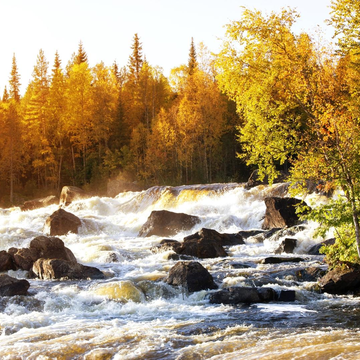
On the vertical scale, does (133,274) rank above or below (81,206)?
below

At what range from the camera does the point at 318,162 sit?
38.0 feet

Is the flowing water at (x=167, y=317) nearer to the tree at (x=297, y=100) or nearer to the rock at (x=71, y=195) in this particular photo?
the tree at (x=297, y=100)

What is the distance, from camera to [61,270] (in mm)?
14617

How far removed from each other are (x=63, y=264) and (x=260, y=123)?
7636mm

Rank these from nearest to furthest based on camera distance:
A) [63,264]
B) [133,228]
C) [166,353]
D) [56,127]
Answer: [166,353] < [63,264] < [133,228] < [56,127]

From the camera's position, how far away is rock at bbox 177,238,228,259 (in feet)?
58.7

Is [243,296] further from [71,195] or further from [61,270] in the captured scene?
[71,195]

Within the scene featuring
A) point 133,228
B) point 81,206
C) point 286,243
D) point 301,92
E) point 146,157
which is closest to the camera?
point 301,92

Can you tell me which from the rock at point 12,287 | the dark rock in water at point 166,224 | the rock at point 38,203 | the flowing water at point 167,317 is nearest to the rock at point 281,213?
the flowing water at point 167,317

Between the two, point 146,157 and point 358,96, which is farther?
point 146,157

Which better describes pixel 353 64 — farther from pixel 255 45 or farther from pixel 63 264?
pixel 63 264

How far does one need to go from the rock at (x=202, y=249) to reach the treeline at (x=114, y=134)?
23.5 m

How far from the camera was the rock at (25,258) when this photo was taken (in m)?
15.7

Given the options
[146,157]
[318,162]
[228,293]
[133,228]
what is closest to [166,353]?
[228,293]
